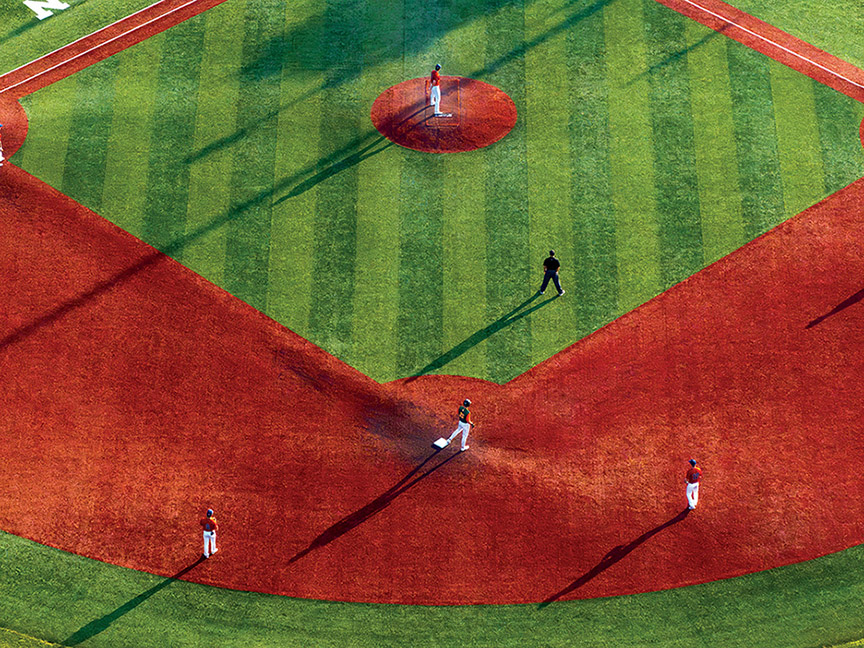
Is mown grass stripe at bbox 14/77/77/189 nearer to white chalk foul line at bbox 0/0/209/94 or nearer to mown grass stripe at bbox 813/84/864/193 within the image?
white chalk foul line at bbox 0/0/209/94

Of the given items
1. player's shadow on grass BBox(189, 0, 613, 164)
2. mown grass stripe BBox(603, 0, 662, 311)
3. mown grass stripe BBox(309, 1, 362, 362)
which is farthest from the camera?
player's shadow on grass BBox(189, 0, 613, 164)

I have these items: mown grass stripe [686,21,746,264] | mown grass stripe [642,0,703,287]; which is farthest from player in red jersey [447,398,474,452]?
mown grass stripe [686,21,746,264]

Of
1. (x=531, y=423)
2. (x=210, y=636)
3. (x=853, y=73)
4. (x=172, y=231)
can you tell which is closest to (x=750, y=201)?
(x=853, y=73)

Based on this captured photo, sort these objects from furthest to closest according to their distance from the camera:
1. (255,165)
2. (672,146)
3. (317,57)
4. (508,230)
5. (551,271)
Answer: (317,57), (672,146), (255,165), (508,230), (551,271)

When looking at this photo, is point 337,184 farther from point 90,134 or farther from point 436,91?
point 90,134

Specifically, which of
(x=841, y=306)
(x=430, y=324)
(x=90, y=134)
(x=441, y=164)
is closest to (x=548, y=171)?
(x=441, y=164)

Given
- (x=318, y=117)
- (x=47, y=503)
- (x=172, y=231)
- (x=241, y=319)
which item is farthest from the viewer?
(x=318, y=117)

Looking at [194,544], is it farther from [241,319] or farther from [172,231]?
[172,231]
